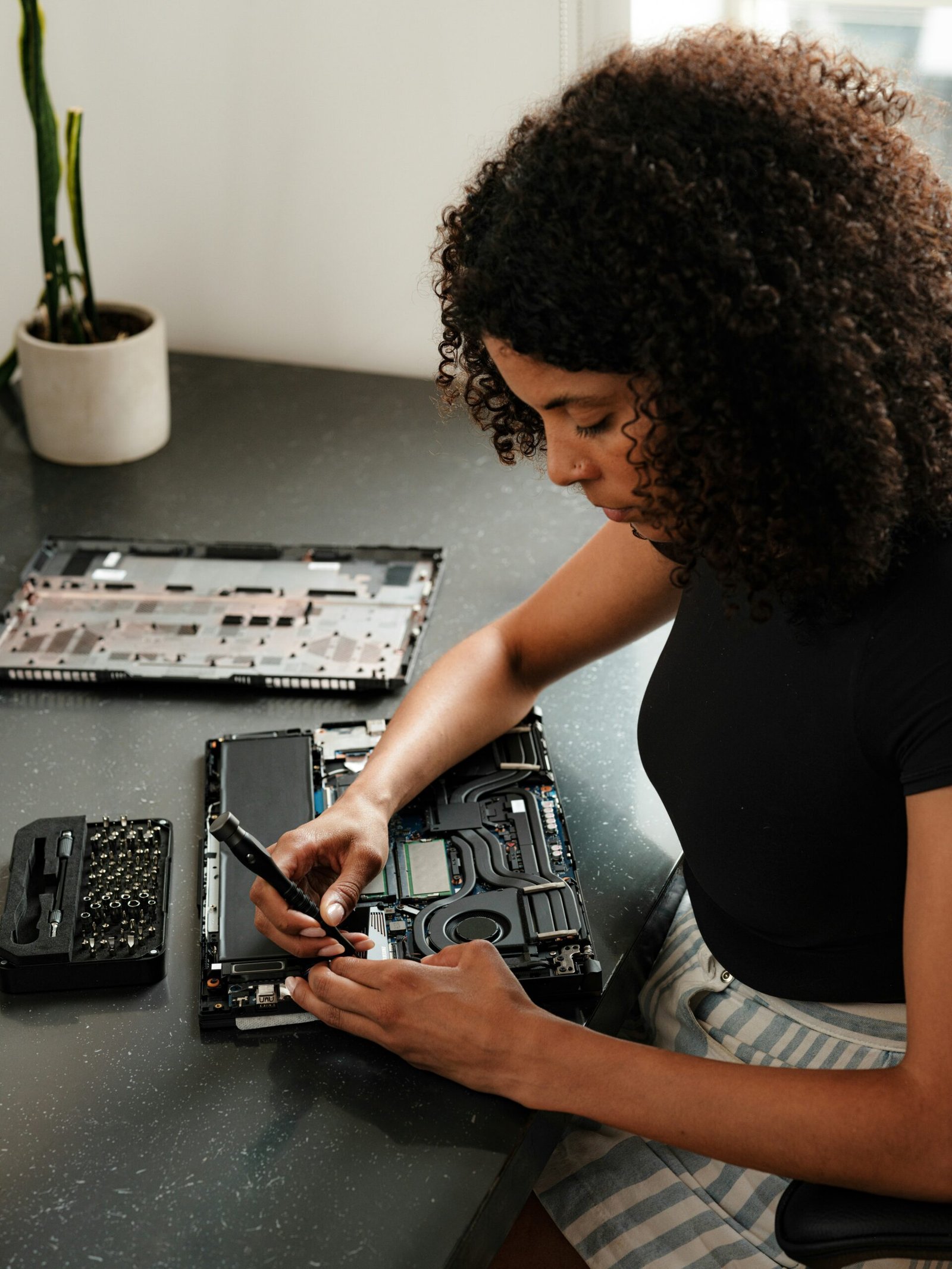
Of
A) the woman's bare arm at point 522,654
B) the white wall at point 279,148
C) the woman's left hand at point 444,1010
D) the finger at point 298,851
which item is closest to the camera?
the woman's left hand at point 444,1010

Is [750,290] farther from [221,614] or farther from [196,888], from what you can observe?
[221,614]

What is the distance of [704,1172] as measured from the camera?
960 millimetres

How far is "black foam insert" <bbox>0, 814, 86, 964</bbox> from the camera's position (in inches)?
36.9

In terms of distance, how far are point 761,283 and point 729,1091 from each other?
19.9 inches

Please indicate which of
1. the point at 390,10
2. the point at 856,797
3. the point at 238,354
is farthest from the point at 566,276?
the point at 238,354

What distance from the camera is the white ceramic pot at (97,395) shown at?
1640mm

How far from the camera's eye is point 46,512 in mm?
1614

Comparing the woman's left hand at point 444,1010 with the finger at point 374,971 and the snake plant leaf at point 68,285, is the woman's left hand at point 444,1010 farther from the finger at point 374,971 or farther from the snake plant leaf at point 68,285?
the snake plant leaf at point 68,285

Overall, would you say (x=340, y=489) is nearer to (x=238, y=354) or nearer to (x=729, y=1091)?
(x=238, y=354)

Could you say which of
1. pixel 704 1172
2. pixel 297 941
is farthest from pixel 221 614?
pixel 704 1172

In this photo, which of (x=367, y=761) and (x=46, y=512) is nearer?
(x=367, y=761)

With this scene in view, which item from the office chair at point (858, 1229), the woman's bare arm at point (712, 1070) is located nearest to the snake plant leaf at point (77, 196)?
the woman's bare arm at point (712, 1070)

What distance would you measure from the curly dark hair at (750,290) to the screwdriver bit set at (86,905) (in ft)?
1.62

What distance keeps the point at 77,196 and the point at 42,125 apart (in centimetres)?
9
